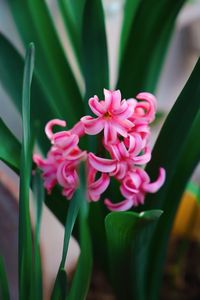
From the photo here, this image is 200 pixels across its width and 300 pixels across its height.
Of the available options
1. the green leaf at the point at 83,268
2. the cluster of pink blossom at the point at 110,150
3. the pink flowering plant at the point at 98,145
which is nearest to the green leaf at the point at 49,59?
the pink flowering plant at the point at 98,145

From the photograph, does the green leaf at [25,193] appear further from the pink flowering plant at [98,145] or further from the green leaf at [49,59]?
the green leaf at [49,59]

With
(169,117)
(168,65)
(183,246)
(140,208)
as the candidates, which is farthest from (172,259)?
(168,65)

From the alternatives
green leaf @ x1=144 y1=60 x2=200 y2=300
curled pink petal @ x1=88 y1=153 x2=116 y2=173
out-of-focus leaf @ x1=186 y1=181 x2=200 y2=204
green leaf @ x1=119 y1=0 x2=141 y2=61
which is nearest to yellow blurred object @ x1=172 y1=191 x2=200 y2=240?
out-of-focus leaf @ x1=186 y1=181 x2=200 y2=204

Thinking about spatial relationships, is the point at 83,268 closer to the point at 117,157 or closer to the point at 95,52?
the point at 117,157

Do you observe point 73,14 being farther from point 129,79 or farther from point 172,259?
point 172,259

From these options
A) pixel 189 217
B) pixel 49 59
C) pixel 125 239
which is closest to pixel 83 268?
pixel 125 239

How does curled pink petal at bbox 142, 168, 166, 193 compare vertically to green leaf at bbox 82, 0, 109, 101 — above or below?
below

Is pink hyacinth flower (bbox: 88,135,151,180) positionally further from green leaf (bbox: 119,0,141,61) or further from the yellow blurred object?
the yellow blurred object
